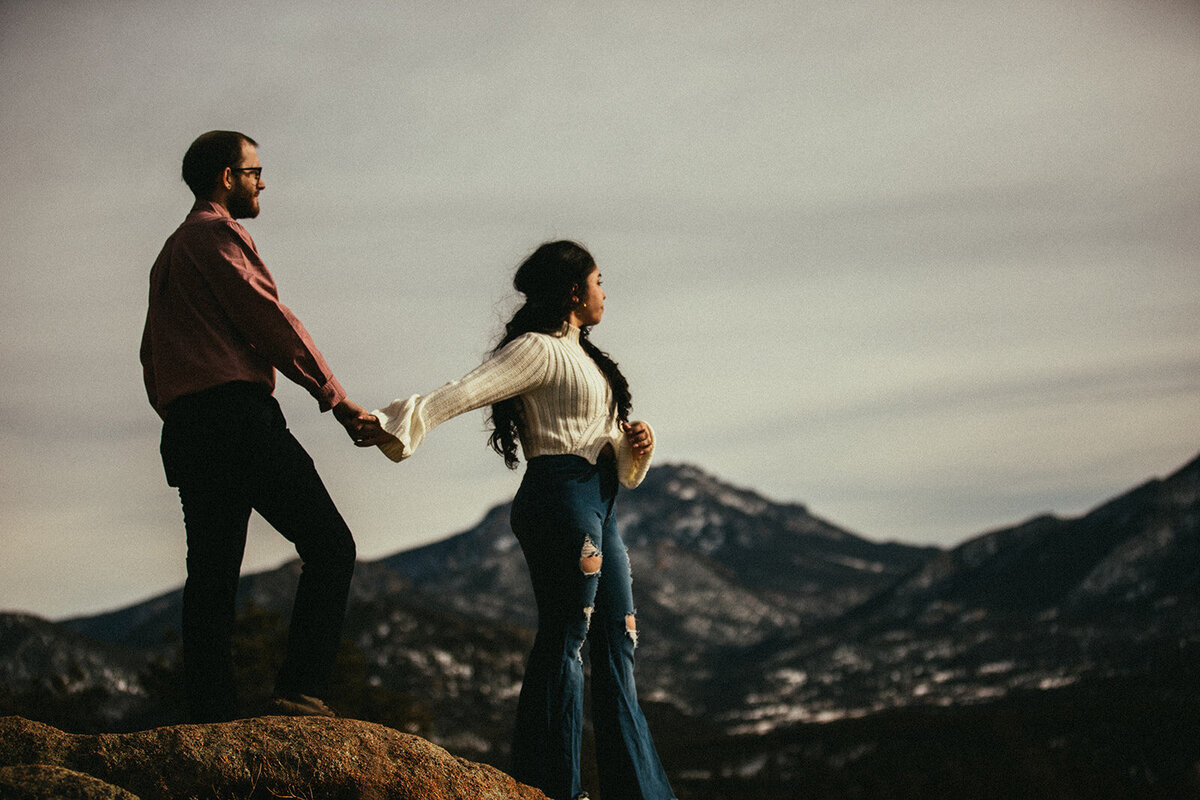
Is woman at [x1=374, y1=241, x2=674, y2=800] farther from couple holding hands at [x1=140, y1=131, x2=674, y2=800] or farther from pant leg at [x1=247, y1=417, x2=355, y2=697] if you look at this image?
pant leg at [x1=247, y1=417, x2=355, y2=697]

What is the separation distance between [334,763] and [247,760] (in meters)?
0.33

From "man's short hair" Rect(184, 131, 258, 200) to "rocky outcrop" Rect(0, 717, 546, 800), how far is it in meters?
2.29

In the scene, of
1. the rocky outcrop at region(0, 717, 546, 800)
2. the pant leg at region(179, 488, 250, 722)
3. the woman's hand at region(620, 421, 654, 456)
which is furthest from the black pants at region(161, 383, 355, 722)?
the woman's hand at region(620, 421, 654, 456)

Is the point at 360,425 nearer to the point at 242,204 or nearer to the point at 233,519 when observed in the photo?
the point at 233,519

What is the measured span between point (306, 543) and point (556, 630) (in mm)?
1215

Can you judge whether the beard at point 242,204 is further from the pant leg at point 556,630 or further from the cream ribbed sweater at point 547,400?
the pant leg at point 556,630

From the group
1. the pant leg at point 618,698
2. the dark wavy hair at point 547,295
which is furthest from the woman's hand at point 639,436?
the pant leg at point 618,698

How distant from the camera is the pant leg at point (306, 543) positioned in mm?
5211

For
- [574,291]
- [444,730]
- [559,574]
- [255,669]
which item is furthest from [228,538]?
[444,730]

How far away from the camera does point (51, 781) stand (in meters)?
4.51

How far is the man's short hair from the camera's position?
5.53 metres

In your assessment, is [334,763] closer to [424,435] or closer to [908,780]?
[424,435]

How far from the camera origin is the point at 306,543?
5246 mm

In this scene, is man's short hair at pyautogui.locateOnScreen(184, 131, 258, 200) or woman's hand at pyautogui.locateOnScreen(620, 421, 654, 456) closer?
man's short hair at pyautogui.locateOnScreen(184, 131, 258, 200)
